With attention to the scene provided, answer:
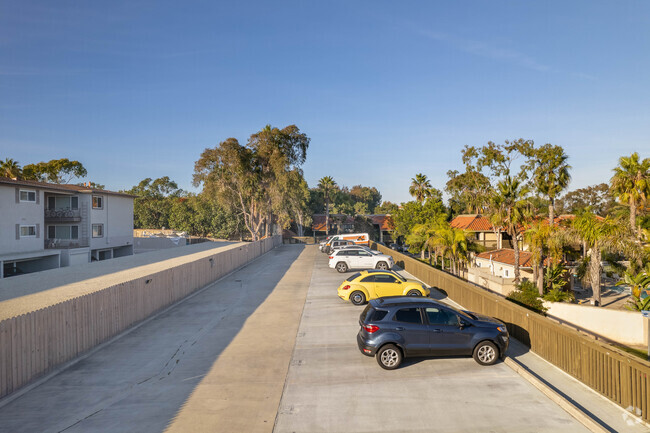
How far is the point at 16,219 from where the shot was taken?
2995cm

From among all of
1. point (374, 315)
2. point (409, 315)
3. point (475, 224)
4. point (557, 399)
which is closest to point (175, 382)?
point (374, 315)

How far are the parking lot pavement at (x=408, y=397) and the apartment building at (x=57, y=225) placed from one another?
29.0 metres

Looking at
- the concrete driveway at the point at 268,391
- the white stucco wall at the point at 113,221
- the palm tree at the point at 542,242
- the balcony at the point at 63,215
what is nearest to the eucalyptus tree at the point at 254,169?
the white stucco wall at the point at 113,221

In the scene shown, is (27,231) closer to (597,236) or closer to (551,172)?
(597,236)

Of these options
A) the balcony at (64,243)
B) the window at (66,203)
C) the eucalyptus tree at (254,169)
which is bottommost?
the balcony at (64,243)

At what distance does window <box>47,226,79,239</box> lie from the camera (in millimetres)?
36094

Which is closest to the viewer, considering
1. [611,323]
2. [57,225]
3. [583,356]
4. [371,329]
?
[583,356]

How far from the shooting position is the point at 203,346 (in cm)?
1177

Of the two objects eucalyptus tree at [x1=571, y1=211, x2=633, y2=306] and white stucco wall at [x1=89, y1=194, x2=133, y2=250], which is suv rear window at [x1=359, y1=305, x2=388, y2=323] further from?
white stucco wall at [x1=89, y1=194, x2=133, y2=250]

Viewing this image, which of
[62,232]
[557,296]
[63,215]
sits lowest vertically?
[557,296]

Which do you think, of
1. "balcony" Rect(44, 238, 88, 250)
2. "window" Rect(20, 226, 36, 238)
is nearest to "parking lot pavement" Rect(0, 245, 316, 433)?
"window" Rect(20, 226, 36, 238)

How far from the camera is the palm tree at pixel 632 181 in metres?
23.9

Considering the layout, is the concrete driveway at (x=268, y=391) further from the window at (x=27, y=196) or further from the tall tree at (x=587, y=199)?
the tall tree at (x=587, y=199)

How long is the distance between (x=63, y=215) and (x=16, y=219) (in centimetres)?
559
